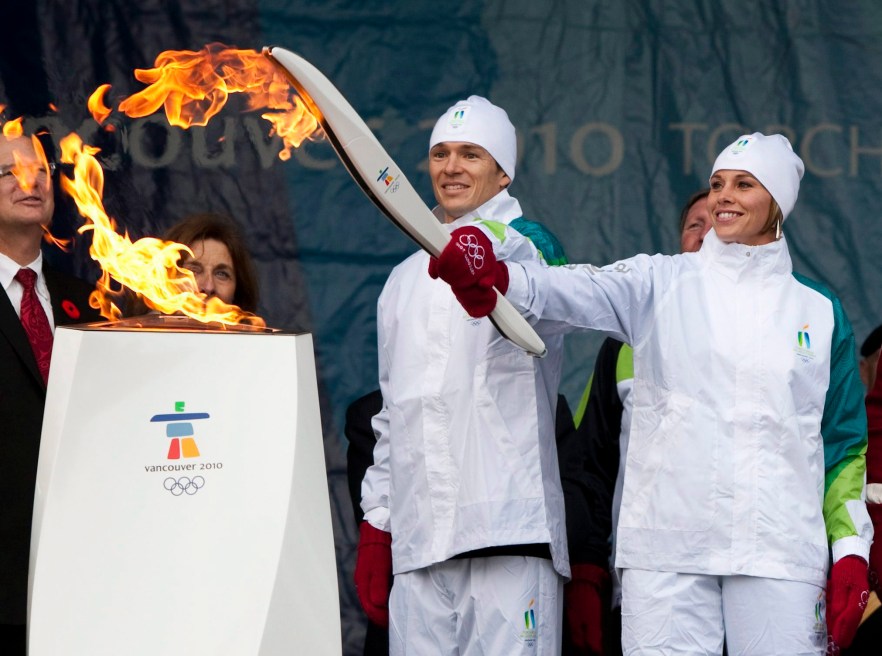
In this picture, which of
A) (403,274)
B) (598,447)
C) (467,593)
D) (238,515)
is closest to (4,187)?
(403,274)

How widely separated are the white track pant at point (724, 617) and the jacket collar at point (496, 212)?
27.2 inches

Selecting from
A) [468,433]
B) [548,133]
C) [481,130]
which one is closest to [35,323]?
[468,433]

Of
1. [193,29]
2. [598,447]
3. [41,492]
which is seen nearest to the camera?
[41,492]

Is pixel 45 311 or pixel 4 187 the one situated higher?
pixel 4 187

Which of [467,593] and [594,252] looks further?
[594,252]

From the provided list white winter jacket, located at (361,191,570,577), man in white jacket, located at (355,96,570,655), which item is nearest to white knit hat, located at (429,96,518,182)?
man in white jacket, located at (355,96,570,655)

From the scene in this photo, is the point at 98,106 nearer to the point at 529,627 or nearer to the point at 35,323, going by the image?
the point at 35,323

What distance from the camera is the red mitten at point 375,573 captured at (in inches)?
104

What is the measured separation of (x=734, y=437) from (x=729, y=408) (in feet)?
0.16

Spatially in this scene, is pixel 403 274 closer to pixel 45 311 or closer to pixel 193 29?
pixel 45 311

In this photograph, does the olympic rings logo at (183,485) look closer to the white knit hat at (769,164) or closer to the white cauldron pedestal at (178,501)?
the white cauldron pedestal at (178,501)

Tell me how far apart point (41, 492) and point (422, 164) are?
1.66 meters

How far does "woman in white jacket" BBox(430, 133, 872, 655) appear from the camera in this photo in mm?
2385

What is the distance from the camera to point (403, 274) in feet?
8.84
